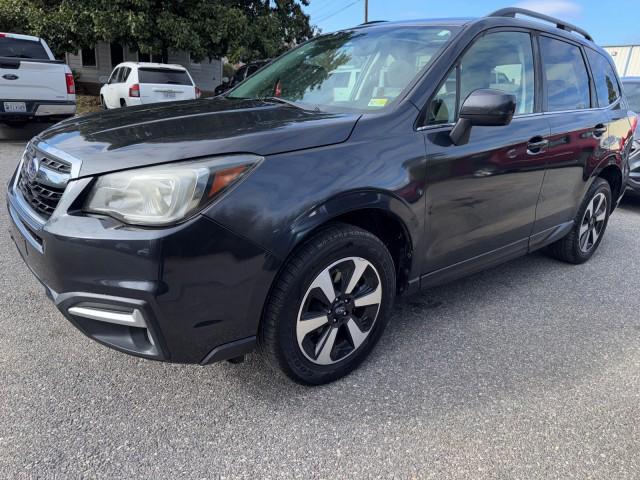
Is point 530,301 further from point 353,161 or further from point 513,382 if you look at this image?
point 353,161

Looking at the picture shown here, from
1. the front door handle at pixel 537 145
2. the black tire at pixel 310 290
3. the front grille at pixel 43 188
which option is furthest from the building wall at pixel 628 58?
the front grille at pixel 43 188

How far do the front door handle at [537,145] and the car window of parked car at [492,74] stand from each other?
200 mm

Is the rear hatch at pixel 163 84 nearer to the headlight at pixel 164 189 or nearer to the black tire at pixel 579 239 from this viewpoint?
the black tire at pixel 579 239

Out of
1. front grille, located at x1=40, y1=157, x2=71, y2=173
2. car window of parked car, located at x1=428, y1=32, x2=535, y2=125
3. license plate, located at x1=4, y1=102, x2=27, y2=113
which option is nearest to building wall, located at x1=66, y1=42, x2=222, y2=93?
license plate, located at x1=4, y1=102, x2=27, y2=113

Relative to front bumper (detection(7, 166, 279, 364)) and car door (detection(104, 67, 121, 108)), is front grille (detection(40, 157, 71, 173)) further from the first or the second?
car door (detection(104, 67, 121, 108))

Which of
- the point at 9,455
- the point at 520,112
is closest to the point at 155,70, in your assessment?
the point at 520,112

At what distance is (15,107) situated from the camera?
823 centimetres

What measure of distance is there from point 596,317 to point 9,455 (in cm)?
335

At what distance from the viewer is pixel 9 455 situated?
1877mm

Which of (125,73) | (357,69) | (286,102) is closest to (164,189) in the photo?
(286,102)

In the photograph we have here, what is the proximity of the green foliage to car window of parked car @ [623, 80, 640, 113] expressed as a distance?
41.9 feet

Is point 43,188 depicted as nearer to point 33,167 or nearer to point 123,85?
point 33,167

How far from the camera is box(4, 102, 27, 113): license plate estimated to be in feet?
26.8

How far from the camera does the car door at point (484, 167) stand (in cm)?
257
